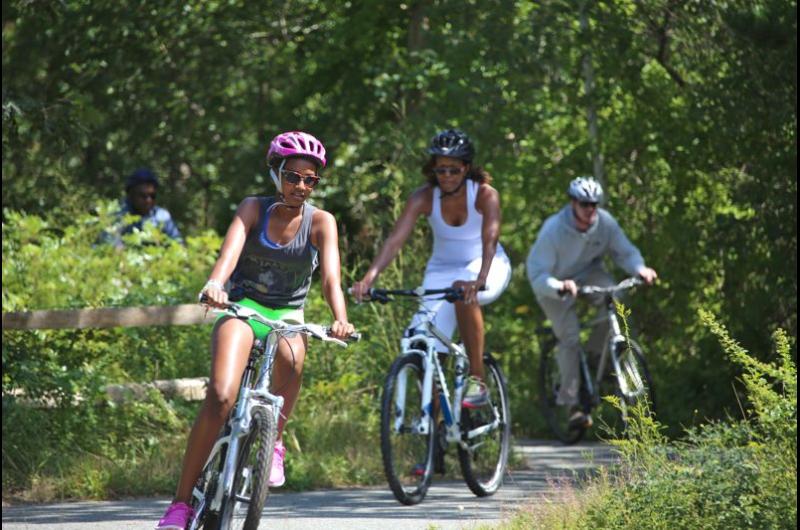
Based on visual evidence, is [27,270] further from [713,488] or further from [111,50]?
[713,488]

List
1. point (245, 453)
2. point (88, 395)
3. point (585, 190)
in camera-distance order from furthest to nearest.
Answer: point (585, 190) → point (88, 395) → point (245, 453)

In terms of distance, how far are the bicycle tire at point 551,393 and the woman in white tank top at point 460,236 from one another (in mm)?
3583

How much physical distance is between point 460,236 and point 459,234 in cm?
2

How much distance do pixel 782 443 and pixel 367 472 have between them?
180 inches

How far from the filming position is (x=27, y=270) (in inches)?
499

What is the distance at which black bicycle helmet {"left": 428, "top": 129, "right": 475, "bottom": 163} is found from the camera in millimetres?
9711

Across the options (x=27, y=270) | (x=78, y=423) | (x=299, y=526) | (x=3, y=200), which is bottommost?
(x=299, y=526)

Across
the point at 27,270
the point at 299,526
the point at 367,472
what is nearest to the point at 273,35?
the point at 27,270

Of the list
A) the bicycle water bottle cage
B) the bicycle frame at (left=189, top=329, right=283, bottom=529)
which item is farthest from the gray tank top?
the bicycle water bottle cage

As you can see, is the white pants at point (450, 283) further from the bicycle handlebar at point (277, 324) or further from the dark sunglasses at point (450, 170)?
the bicycle handlebar at point (277, 324)

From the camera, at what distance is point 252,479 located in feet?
21.5

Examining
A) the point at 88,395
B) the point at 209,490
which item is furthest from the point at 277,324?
the point at 88,395

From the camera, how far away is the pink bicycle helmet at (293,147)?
7312 millimetres

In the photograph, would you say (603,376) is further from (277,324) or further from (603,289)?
(277,324)
